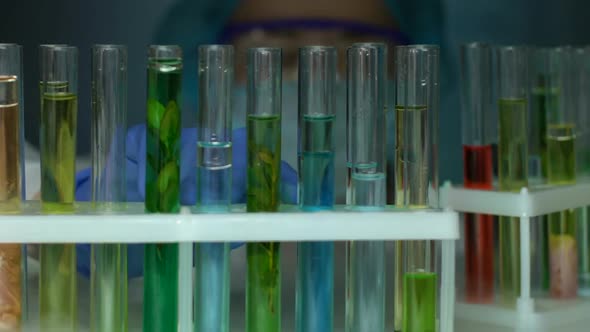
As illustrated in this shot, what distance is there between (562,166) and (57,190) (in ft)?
1.93

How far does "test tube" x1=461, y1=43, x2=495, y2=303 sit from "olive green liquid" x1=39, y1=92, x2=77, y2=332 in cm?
48

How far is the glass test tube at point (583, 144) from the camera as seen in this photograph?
4.16 feet

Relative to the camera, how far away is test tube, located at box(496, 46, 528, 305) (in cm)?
119

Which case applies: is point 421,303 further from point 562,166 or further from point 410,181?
point 562,166

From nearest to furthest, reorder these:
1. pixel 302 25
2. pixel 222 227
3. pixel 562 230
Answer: pixel 222 227 → pixel 562 230 → pixel 302 25

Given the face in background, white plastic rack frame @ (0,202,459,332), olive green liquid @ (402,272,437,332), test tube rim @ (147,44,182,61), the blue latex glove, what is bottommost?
olive green liquid @ (402,272,437,332)

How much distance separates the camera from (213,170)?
0.96 metres

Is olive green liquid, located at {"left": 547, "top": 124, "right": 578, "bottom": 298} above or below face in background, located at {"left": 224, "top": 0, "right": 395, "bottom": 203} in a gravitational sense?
below

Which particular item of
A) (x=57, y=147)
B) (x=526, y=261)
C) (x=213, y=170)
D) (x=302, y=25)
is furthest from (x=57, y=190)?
(x=302, y=25)

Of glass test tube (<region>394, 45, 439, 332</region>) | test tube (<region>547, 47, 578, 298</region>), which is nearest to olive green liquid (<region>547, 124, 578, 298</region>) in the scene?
test tube (<region>547, 47, 578, 298</region>)

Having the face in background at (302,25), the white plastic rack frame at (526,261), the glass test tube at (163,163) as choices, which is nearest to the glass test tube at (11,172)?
the glass test tube at (163,163)

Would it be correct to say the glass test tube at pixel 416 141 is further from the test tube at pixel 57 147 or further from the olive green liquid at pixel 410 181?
the test tube at pixel 57 147

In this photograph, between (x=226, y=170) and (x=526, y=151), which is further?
(x=526, y=151)

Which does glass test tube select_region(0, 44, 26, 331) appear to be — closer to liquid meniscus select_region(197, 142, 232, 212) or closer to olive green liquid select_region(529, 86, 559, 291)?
liquid meniscus select_region(197, 142, 232, 212)
